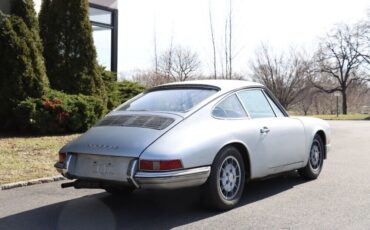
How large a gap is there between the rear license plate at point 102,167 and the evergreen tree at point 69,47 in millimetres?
8207

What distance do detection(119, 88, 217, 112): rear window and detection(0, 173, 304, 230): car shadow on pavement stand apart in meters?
1.02

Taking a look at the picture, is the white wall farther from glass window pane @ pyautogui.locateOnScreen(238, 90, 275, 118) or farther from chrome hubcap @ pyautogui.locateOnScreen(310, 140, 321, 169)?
glass window pane @ pyautogui.locateOnScreen(238, 90, 275, 118)

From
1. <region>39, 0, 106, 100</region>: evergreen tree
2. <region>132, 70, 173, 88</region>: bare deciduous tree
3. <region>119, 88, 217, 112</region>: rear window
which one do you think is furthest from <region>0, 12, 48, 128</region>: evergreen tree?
<region>132, 70, 173, 88</region>: bare deciduous tree

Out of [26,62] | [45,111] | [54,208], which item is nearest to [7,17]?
[26,62]

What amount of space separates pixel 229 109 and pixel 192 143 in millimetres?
1078

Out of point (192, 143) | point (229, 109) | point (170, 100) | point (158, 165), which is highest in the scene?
point (170, 100)

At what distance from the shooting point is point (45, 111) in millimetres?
11797

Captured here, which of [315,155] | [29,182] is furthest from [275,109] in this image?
[29,182]

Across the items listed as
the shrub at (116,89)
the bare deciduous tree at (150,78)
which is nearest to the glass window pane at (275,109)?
the shrub at (116,89)

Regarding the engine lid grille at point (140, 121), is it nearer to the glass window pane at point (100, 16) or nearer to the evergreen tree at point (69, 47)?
the evergreen tree at point (69, 47)

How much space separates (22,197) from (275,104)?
366 centimetres

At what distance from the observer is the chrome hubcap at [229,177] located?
5.77 metres

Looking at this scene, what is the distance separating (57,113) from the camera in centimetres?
1196

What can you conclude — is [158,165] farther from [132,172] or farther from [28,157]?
[28,157]
